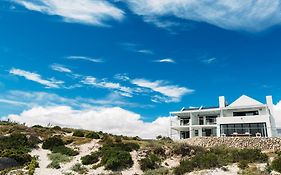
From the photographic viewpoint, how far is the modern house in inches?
1832

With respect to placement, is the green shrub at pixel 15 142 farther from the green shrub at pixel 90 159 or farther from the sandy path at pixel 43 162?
the green shrub at pixel 90 159

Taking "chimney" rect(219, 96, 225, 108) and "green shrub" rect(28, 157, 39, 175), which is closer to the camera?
"green shrub" rect(28, 157, 39, 175)

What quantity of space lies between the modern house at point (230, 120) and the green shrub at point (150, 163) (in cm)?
2045

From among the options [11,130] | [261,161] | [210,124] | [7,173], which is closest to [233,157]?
[261,161]

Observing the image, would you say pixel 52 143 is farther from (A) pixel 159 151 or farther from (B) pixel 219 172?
(B) pixel 219 172

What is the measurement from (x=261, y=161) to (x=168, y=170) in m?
8.14

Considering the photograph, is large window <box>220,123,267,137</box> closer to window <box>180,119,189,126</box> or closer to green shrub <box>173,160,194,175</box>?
window <box>180,119,189,126</box>

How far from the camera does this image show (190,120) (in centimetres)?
5500

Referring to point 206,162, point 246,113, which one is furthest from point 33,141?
point 246,113

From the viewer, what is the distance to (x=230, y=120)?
Answer: 1939 inches

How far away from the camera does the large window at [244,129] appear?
4603 cm

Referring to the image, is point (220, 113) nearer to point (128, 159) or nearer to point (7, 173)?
point (128, 159)

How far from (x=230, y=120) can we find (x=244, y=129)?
8.55ft

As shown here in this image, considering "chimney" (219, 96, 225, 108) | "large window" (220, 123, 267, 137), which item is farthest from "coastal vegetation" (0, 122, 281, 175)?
"chimney" (219, 96, 225, 108)
